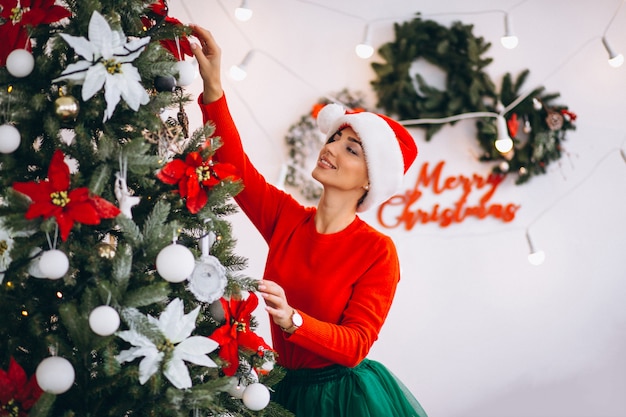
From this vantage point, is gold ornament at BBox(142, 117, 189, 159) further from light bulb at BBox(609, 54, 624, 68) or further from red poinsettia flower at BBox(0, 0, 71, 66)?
light bulb at BBox(609, 54, 624, 68)

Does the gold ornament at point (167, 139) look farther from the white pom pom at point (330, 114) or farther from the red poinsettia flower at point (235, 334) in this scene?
the white pom pom at point (330, 114)

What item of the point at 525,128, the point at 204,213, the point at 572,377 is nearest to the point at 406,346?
the point at 572,377

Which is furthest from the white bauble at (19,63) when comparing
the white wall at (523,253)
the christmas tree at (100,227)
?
the white wall at (523,253)

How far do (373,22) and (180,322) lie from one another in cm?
225

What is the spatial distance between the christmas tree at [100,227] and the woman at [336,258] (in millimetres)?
373

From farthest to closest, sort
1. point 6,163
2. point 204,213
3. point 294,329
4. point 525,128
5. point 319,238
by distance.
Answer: point 525,128
point 319,238
point 294,329
point 204,213
point 6,163

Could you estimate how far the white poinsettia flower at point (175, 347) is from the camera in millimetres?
1212

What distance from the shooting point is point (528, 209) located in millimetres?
3279

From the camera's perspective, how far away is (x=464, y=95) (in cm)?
318

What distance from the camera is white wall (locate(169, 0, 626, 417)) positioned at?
10.6 feet

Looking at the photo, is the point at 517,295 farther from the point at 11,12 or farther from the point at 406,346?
the point at 11,12

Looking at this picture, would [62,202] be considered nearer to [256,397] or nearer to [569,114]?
[256,397]

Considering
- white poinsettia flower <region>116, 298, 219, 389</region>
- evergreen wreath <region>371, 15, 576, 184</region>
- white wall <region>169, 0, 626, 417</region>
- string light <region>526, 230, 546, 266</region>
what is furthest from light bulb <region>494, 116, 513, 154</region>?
white poinsettia flower <region>116, 298, 219, 389</region>

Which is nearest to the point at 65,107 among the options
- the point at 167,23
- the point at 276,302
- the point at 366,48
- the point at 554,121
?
the point at 167,23
